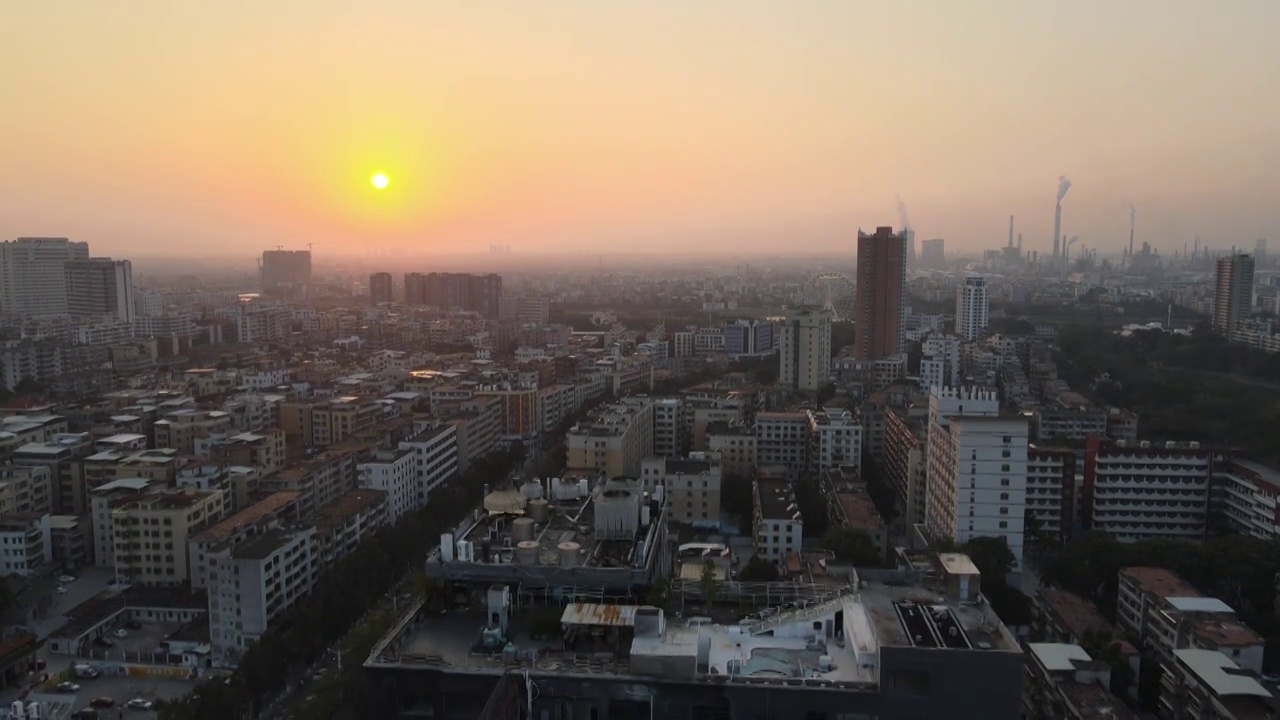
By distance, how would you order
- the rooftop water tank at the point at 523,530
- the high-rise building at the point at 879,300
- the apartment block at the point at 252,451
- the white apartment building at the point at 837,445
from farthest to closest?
1. the high-rise building at the point at 879,300
2. the white apartment building at the point at 837,445
3. the apartment block at the point at 252,451
4. the rooftop water tank at the point at 523,530

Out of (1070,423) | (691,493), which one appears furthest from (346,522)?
(1070,423)

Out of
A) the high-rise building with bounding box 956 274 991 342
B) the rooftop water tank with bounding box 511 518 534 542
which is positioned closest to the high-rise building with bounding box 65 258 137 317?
the high-rise building with bounding box 956 274 991 342

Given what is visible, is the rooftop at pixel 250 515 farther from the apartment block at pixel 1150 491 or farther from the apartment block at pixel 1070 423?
the apartment block at pixel 1070 423

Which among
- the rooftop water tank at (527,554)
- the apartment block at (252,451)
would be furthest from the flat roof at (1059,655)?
the apartment block at (252,451)

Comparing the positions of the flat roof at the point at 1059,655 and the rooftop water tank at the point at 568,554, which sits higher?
the rooftop water tank at the point at 568,554

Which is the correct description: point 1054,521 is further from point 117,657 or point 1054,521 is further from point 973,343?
point 973,343

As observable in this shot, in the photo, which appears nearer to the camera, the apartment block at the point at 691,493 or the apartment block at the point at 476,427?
the apartment block at the point at 691,493

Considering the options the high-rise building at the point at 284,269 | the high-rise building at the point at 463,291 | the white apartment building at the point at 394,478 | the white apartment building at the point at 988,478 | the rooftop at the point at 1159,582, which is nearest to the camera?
the rooftop at the point at 1159,582
